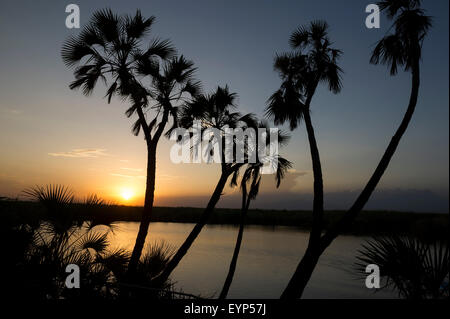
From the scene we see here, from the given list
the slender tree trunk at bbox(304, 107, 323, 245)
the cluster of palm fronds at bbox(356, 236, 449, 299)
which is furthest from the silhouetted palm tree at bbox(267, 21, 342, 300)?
the cluster of palm fronds at bbox(356, 236, 449, 299)

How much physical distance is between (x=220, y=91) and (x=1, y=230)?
31.1ft

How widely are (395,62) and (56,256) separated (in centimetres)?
1010

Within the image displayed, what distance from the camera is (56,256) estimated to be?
5.01 meters

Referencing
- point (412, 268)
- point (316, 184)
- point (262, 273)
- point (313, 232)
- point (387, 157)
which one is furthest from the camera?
point (262, 273)

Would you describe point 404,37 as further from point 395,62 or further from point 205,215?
point 205,215

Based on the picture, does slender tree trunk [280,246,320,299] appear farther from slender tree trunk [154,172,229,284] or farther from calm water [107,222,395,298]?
calm water [107,222,395,298]

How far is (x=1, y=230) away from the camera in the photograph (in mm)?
4941

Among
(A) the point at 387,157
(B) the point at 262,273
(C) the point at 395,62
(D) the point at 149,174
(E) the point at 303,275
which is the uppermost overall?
(C) the point at 395,62

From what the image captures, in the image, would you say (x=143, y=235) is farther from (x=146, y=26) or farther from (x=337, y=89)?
(x=337, y=89)

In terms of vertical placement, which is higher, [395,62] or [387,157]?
[395,62]

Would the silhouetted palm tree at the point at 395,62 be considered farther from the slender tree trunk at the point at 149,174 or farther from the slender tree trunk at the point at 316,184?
the slender tree trunk at the point at 149,174

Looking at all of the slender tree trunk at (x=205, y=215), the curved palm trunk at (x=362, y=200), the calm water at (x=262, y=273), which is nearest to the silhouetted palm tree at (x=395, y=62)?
the curved palm trunk at (x=362, y=200)

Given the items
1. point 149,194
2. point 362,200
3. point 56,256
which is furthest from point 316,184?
point 56,256
